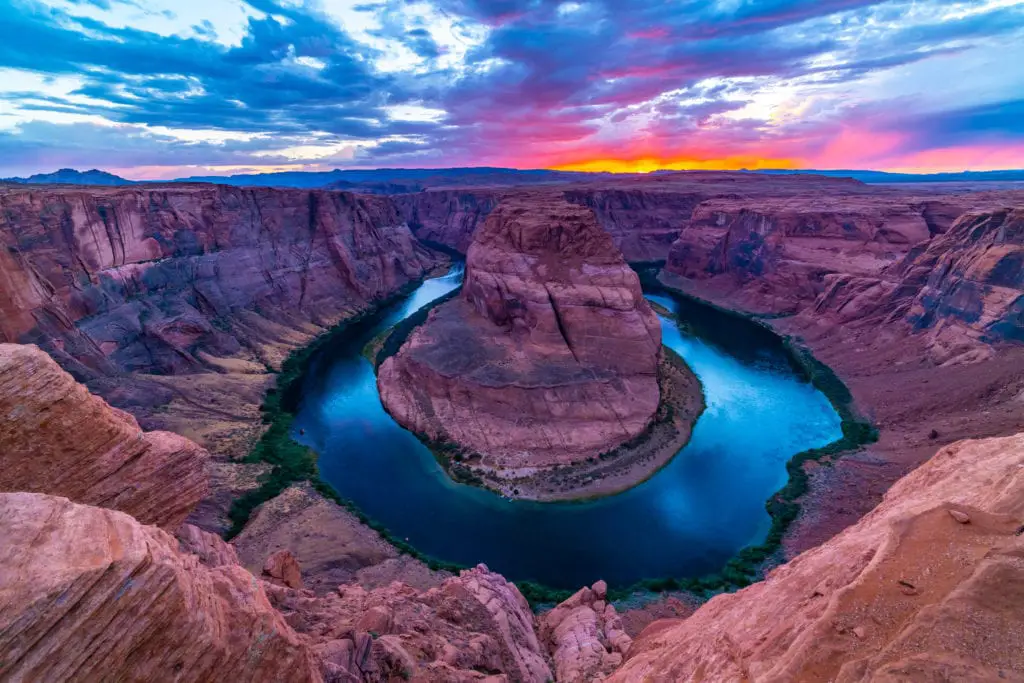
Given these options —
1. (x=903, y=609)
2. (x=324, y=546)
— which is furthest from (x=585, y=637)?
(x=324, y=546)

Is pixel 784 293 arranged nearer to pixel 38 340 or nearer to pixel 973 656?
pixel 973 656

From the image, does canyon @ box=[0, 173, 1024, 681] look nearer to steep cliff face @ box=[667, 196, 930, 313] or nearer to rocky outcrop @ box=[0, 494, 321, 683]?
rocky outcrop @ box=[0, 494, 321, 683]

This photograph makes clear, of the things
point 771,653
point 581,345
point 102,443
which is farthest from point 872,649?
point 581,345

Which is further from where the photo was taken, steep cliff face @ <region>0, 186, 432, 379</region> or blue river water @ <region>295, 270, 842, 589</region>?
steep cliff face @ <region>0, 186, 432, 379</region>

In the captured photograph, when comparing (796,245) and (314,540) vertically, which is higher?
(796,245)

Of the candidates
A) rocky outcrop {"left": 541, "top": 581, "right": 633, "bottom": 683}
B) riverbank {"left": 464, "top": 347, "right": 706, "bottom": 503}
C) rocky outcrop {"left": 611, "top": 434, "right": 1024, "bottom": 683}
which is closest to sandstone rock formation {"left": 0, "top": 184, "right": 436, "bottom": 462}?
riverbank {"left": 464, "top": 347, "right": 706, "bottom": 503}

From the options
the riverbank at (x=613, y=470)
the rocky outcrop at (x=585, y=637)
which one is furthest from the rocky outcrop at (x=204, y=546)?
the riverbank at (x=613, y=470)

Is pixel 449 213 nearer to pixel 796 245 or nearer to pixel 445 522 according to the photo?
pixel 796 245
